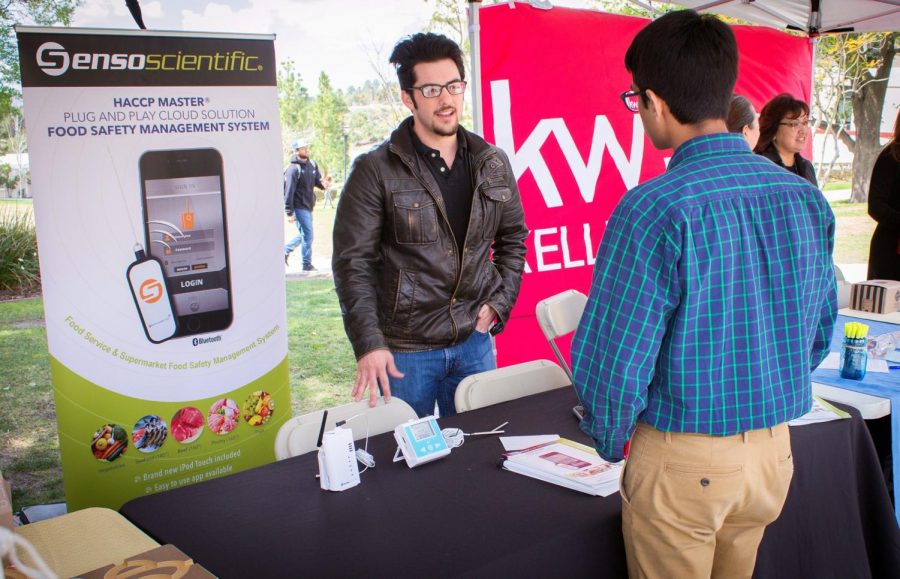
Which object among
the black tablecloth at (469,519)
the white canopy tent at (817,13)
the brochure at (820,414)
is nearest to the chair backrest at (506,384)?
the black tablecloth at (469,519)

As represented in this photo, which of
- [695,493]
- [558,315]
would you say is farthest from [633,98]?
[558,315]

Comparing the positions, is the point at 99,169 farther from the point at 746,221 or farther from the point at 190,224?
the point at 746,221

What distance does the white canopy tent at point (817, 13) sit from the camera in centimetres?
439

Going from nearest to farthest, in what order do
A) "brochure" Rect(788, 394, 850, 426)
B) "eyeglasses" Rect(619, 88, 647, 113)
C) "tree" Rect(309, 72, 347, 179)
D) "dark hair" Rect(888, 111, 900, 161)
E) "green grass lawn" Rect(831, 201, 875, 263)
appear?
"eyeglasses" Rect(619, 88, 647, 113) < "brochure" Rect(788, 394, 850, 426) < "dark hair" Rect(888, 111, 900, 161) < "tree" Rect(309, 72, 347, 179) < "green grass lawn" Rect(831, 201, 875, 263)

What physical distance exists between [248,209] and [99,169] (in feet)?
1.73

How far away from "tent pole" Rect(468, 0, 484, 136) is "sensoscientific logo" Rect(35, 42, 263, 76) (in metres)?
1.07

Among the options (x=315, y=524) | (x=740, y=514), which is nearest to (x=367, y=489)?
(x=315, y=524)

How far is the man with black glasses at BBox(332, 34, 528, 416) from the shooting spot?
2.32 m

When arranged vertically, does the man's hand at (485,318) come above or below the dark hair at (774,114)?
below

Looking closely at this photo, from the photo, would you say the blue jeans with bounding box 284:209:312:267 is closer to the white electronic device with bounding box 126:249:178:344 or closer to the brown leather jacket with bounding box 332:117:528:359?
the white electronic device with bounding box 126:249:178:344

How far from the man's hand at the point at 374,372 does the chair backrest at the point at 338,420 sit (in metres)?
0.03

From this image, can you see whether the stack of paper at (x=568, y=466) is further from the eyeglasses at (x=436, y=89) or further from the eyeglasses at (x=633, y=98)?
the eyeglasses at (x=436, y=89)

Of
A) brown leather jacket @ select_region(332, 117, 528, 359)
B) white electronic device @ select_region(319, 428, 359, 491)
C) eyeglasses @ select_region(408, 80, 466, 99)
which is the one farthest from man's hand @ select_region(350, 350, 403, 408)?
eyeglasses @ select_region(408, 80, 466, 99)

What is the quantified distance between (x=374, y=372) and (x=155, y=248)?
3.34ft
